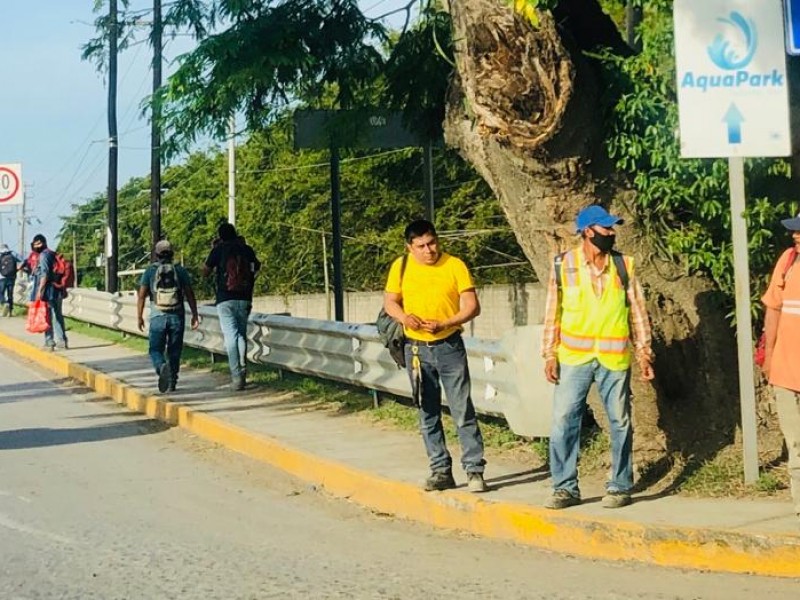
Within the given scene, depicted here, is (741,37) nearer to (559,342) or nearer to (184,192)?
(559,342)

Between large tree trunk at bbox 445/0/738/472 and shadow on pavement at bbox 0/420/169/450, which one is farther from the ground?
large tree trunk at bbox 445/0/738/472

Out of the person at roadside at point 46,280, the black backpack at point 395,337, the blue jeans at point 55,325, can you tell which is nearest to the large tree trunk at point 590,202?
the black backpack at point 395,337

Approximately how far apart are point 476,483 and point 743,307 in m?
2.00

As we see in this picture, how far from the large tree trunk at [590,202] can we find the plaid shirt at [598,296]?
0.83 meters

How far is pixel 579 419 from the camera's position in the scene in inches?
285

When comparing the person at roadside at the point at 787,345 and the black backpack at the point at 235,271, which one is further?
the black backpack at the point at 235,271

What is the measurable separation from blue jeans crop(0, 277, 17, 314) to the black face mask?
2499cm

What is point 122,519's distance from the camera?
8.01 meters

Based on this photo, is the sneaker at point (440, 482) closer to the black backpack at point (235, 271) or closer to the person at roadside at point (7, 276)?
the black backpack at point (235, 271)

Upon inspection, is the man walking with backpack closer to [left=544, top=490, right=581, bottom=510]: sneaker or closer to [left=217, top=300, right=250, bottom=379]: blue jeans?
[left=217, top=300, right=250, bottom=379]: blue jeans

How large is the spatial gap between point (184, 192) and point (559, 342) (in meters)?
53.3

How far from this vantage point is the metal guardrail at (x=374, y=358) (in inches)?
337

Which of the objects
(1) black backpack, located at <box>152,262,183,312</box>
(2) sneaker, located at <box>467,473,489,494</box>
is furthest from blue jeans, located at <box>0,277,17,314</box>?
(2) sneaker, located at <box>467,473,489,494</box>

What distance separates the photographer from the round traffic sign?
3216 cm
